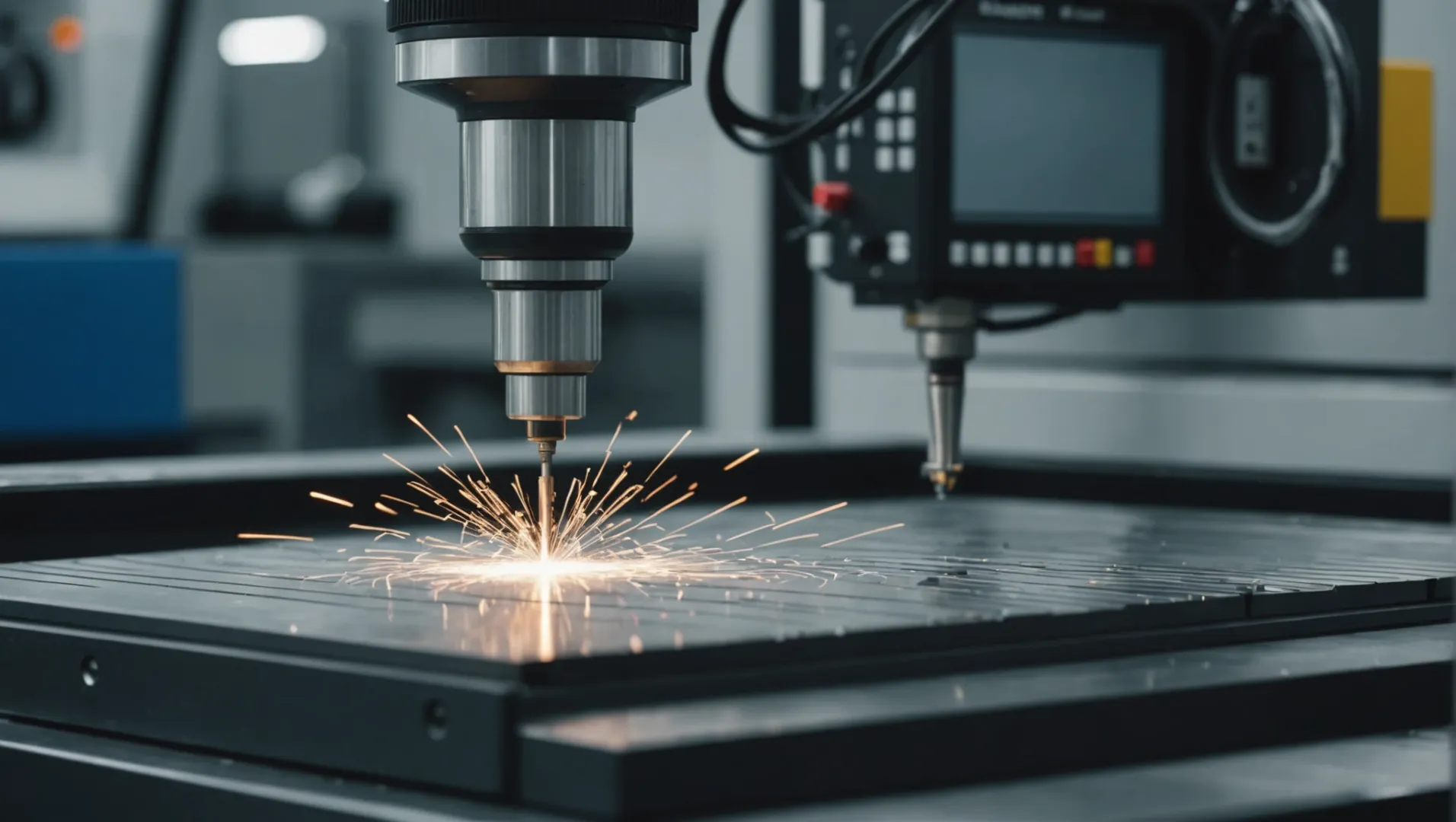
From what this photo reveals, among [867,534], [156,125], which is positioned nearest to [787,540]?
[867,534]

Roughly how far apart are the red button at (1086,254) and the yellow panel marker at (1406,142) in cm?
23

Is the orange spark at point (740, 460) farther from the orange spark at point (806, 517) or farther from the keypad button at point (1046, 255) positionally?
the keypad button at point (1046, 255)

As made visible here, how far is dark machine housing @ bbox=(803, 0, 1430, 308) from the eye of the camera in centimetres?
147

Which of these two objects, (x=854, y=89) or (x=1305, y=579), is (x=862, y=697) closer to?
(x=1305, y=579)

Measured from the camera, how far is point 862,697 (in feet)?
2.67

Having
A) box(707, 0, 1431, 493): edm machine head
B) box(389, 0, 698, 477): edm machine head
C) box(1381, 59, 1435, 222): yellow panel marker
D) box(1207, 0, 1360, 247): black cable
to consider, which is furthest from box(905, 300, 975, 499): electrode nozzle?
box(389, 0, 698, 477): edm machine head

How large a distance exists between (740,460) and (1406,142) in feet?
1.84

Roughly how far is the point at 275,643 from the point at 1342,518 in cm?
88

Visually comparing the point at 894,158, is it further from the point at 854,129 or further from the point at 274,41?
the point at 274,41

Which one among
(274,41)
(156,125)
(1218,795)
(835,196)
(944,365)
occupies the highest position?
(274,41)

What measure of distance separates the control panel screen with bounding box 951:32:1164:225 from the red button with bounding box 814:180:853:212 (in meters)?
0.08

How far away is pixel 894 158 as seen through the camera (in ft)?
4.84

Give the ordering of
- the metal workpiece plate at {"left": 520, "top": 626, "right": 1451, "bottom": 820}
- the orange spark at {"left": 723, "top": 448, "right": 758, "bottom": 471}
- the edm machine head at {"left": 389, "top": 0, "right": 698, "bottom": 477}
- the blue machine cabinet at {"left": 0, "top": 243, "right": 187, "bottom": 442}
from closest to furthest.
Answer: the metal workpiece plate at {"left": 520, "top": 626, "right": 1451, "bottom": 820} → the edm machine head at {"left": 389, "top": 0, "right": 698, "bottom": 477} → the orange spark at {"left": 723, "top": 448, "right": 758, "bottom": 471} → the blue machine cabinet at {"left": 0, "top": 243, "right": 187, "bottom": 442}

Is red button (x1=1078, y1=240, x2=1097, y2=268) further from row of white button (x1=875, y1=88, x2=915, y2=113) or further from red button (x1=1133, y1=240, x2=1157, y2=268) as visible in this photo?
row of white button (x1=875, y1=88, x2=915, y2=113)
